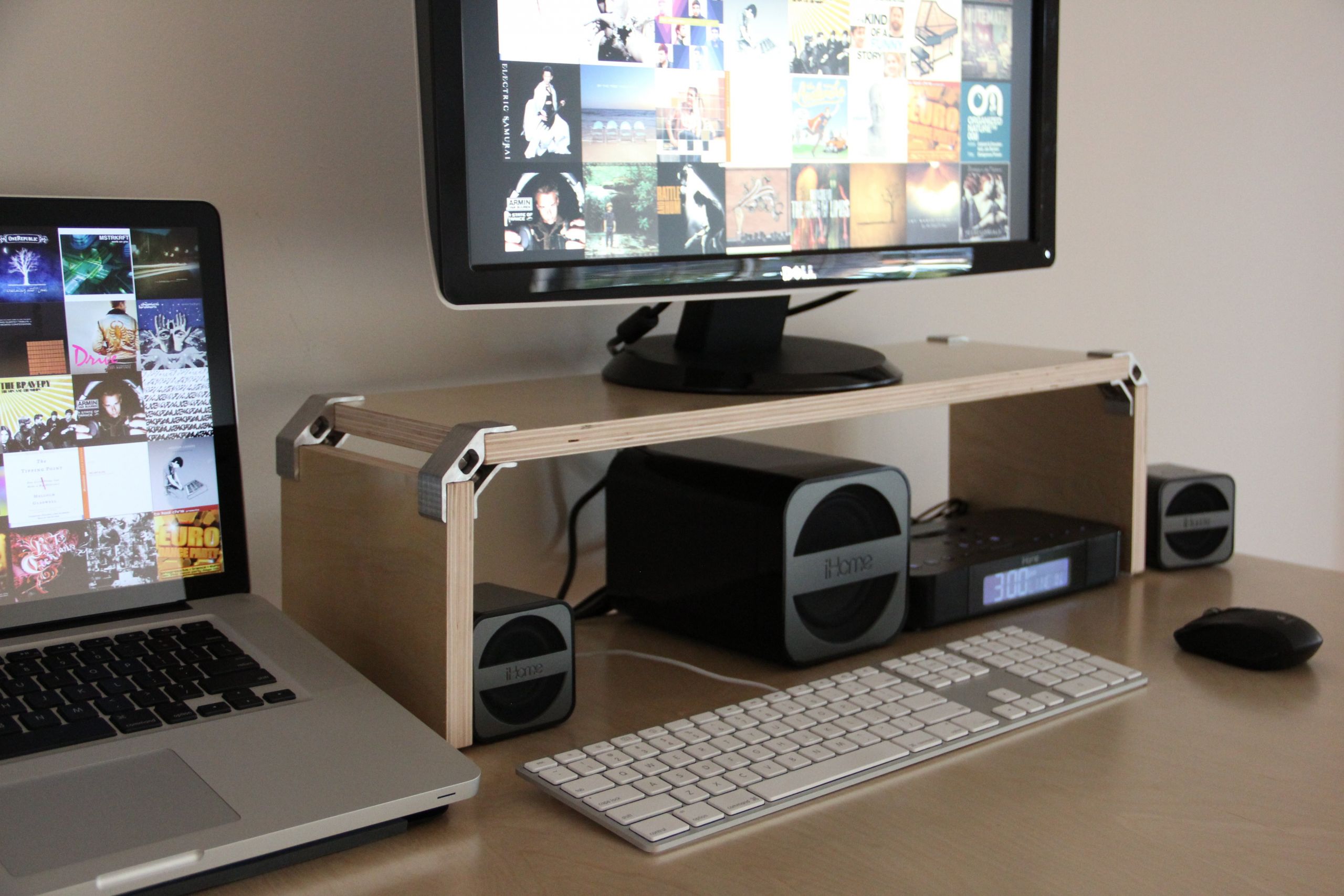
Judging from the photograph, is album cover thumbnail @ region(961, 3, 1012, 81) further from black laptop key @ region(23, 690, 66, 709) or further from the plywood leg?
black laptop key @ region(23, 690, 66, 709)

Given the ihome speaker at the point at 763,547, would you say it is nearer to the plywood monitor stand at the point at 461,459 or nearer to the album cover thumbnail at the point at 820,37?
the plywood monitor stand at the point at 461,459

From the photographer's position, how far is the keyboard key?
0.60 meters

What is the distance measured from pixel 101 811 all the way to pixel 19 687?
14 centimetres

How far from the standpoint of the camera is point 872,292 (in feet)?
4.23

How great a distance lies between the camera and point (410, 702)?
0.74 meters

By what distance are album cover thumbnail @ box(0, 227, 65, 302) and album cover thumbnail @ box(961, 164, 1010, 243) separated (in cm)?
71

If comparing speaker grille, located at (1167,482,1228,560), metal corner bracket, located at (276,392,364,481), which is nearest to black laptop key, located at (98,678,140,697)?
metal corner bracket, located at (276,392,364,481)

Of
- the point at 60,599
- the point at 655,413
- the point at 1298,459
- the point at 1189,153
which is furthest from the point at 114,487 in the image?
the point at 1298,459

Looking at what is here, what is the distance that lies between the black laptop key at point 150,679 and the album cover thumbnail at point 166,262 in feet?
0.79

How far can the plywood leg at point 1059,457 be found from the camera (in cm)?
109

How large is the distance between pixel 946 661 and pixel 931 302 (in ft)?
1.99

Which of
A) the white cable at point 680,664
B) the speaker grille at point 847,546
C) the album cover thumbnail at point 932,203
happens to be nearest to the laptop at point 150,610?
the white cable at point 680,664

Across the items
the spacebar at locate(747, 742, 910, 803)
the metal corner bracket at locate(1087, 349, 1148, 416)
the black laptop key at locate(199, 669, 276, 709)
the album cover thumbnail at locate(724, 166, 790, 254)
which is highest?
the album cover thumbnail at locate(724, 166, 790, 254)

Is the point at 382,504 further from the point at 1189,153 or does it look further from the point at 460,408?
the point at 1189,153
